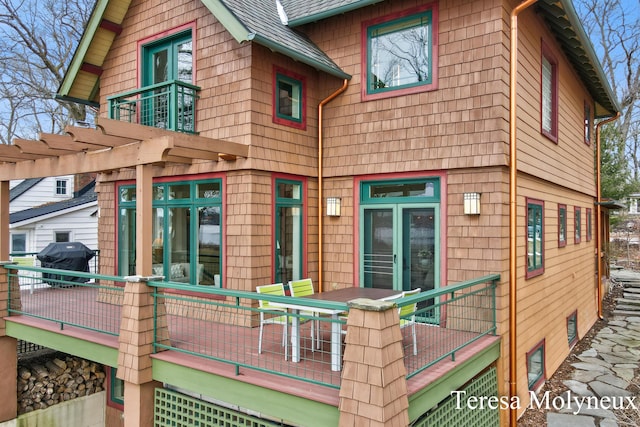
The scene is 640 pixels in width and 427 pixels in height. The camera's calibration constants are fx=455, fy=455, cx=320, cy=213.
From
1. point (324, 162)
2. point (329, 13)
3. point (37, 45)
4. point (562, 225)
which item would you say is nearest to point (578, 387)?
point (562, 225)

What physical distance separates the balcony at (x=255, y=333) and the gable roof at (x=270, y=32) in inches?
150

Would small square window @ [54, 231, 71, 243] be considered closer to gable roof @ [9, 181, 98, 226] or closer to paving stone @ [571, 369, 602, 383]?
gable roof @ [9, 181, 98, 226]

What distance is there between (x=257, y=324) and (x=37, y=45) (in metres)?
18.7

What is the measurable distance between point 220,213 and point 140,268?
6.11 feet

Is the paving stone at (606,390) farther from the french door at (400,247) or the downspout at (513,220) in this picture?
the french door at (400,247)

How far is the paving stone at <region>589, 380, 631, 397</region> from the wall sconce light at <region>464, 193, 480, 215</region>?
3939 mm

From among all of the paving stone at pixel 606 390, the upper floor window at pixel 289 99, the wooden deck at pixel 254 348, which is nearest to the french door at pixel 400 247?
the wooden deck at pixel 254 348

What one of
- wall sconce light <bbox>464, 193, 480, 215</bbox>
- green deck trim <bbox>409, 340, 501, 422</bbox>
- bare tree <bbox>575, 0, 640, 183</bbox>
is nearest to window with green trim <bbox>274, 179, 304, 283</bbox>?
wall sconce light <bbox>464, 193, 480, 215</bbox>

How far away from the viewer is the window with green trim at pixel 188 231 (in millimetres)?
7352

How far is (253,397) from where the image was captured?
4621 millimetres

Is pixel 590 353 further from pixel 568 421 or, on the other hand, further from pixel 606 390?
pixel 568 421

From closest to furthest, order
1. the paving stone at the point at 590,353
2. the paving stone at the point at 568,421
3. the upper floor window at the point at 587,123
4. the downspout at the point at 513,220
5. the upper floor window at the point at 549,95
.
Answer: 1. the downspout at the point at 513,220
2. the paving stone at the point at 568,421
3. the upper floor window at the point at 549,95
4. the paving stone at the point at 590,353
5. the upper floor window at the point at 587,123

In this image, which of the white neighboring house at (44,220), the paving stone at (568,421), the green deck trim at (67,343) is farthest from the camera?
the white neighboring house at (44,220)

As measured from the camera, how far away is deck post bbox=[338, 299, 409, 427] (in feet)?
12.1
